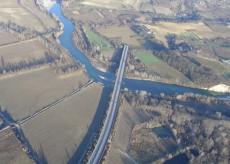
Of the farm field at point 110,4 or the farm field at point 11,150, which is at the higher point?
the farm field at point 110,4

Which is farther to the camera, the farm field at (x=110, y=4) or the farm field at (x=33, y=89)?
the farm field at (x=110, y=4)

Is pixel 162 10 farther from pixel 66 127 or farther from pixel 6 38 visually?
pixel 66 127

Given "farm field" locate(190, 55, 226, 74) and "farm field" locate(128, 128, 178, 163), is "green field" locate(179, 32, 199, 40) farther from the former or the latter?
"farm field" locate(128, 128, 178, 163)

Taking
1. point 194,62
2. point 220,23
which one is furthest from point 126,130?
point 220,23

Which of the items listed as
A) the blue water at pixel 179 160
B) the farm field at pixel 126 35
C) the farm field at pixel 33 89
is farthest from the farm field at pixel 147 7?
the blue water at pixel 179 160

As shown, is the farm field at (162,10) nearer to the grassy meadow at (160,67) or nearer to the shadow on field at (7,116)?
the grassy meadow at (160,67)

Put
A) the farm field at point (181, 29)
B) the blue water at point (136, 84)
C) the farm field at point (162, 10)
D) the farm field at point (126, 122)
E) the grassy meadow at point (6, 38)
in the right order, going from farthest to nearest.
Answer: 1. the farm field at point (162, 10)
2. the farm field at point (181, 29)
3. the grassy meadow at point (6, 38)
4. the blue water at point (136, 84)
5. the farm field at point (126, 122)
